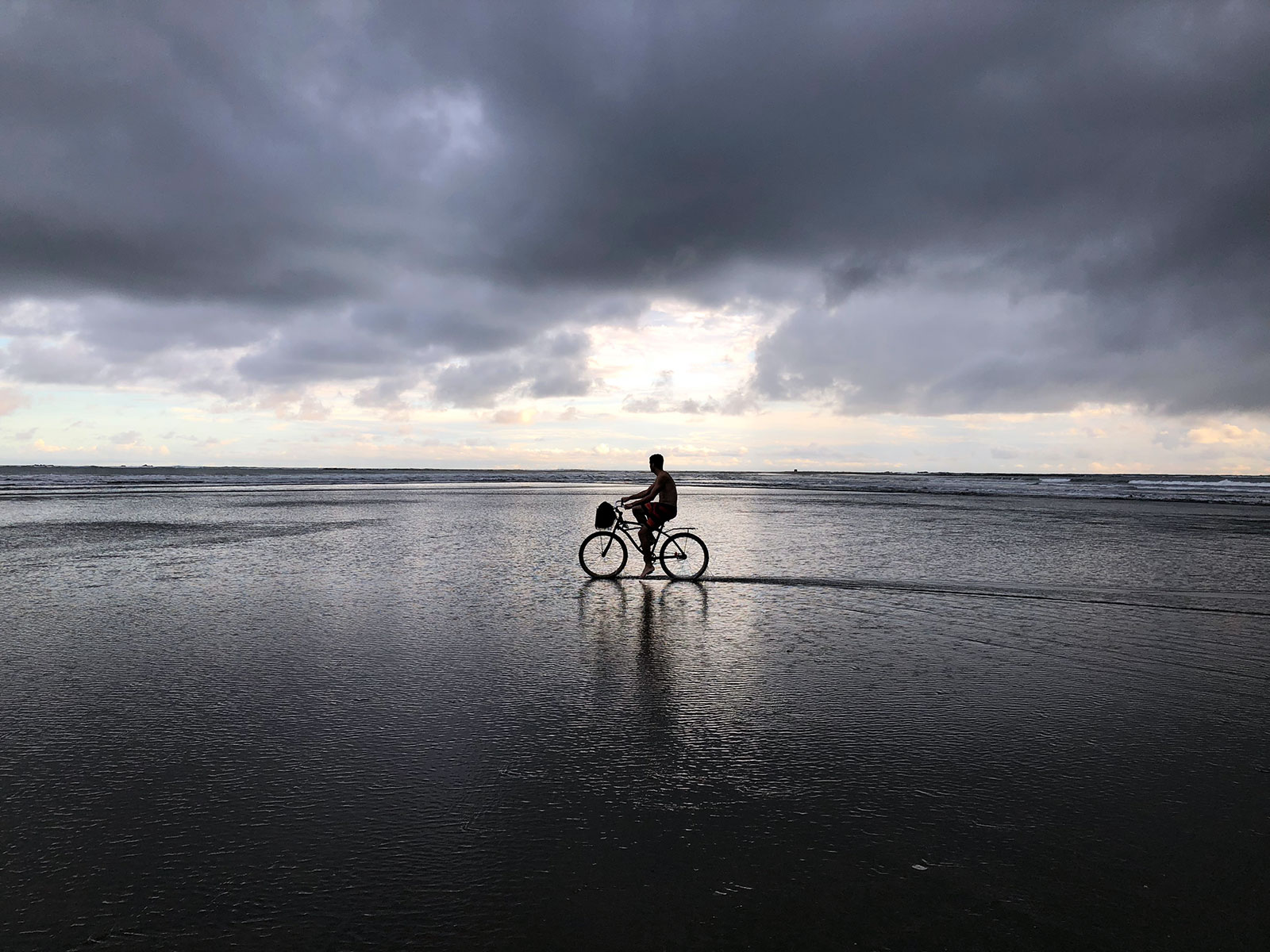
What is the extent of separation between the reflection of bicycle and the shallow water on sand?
6.81 ft

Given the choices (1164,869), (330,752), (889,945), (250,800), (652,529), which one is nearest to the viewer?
(889,945)

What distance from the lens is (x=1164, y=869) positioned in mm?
3482

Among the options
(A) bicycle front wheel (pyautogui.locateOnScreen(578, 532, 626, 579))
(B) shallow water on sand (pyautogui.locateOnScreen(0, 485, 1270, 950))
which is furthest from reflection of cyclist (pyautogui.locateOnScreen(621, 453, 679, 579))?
(B) shallow water on sand (pyautogui.locateOnScreen(0, 485, 1270, 950))

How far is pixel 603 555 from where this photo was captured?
13.0 metres

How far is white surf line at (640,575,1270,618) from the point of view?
32.5 feet

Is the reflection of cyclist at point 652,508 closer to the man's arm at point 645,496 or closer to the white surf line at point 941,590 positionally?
the man's arm at point 645,496

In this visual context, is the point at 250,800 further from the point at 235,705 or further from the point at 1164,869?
the point at 1164,869

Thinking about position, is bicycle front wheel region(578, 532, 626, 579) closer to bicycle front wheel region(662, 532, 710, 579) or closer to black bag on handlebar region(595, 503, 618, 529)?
black bag on handlebar region(595, 503, 618, 529)

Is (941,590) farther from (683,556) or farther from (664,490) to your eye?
(664,490)

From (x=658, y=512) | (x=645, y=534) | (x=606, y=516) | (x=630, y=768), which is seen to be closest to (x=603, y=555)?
(x=606, y=516)

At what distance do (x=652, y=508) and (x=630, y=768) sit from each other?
8601 mm

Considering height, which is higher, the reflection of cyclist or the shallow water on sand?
the reflection of cyclist

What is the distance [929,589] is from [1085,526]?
15.3 metres

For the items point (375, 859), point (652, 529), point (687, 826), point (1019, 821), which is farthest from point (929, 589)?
point (375, 859)
